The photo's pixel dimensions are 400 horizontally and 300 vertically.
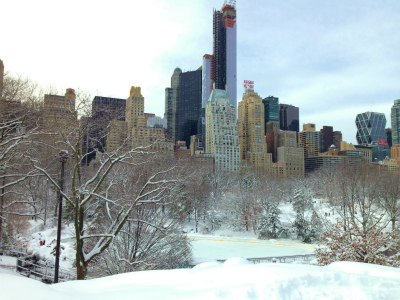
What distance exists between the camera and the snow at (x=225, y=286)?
6.04 m

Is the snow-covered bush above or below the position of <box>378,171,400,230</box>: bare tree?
below

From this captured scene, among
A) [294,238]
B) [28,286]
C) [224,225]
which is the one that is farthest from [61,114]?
[224,225]

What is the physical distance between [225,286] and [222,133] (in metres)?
165

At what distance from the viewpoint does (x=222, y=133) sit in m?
171

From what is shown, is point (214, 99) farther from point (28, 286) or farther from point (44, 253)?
point (28, 286)

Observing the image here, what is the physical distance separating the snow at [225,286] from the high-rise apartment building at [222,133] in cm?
14911

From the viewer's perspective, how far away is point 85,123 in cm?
1242

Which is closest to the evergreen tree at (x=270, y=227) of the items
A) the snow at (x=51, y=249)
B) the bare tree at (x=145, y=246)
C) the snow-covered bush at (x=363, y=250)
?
the snow at (x=51, y=249)

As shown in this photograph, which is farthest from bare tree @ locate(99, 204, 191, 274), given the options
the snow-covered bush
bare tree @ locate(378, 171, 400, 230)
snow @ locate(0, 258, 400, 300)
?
bare tree @ locate(378, 171, 400, 230)

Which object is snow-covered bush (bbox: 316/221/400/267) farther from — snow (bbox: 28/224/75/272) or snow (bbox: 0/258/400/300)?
snow (bbox: 28/224/75/272)

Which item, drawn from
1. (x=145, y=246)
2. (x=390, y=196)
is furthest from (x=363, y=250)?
(x=390, y=196)

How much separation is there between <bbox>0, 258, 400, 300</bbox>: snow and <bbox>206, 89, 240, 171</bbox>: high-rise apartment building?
149 metres

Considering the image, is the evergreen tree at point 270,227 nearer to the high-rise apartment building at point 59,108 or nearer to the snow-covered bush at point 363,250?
the snow-covered bush at point 363,250

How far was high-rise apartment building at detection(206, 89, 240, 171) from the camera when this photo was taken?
16305 cm
